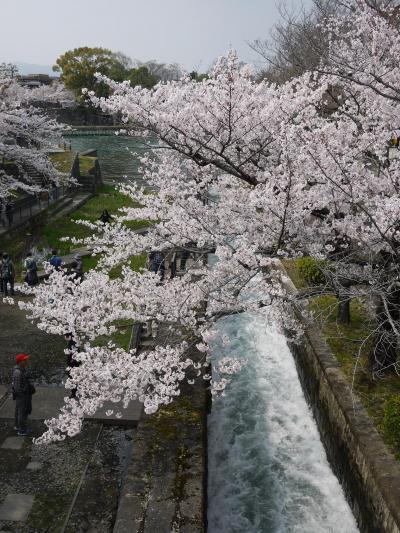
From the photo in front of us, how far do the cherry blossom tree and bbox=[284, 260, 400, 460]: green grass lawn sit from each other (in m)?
0.50

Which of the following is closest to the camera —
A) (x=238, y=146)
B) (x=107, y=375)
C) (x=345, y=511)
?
(x=107, y=375)

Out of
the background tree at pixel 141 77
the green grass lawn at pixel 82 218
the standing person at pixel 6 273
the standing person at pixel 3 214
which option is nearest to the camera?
the standing person at pixel 6 273

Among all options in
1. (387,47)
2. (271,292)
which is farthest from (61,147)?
(271,292)

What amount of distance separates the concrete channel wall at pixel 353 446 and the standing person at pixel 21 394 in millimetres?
5813

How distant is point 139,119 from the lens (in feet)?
31.7

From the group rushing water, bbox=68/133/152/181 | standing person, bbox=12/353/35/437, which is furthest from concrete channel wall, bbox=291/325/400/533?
rushing water, bbox=68/133/152/181

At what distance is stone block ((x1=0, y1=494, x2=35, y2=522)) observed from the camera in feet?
23.4

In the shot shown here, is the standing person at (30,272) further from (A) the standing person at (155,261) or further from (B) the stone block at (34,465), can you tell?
(B) the stone block at (34,465)

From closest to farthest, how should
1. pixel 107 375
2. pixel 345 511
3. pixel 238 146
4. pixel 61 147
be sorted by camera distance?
pixel 107 375 < pixel 345 511 < pixel 238 146 < pixel 61 147

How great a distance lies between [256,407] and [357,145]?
21.7 feet

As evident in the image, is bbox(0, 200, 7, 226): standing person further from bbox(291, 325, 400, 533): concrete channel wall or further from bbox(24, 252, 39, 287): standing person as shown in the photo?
bbox(291, 325, 400, 533): concrete channel wall

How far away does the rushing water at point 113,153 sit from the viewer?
46031 millimetres

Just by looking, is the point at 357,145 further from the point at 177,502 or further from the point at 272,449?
the point at 177,502

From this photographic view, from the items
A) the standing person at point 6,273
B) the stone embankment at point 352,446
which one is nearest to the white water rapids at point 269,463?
the stone embankment at point 352,446
